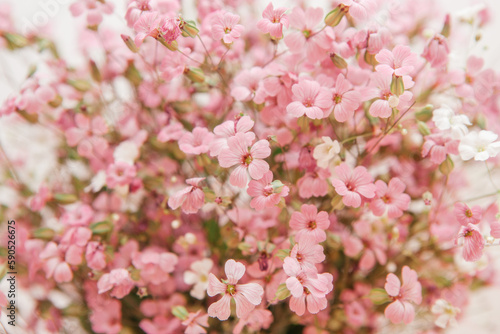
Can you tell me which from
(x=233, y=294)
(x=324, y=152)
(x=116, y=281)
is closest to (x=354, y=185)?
(x=324, y=152)

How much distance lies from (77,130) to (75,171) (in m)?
0.14

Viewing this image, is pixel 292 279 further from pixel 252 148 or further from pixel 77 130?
pixel 77 130

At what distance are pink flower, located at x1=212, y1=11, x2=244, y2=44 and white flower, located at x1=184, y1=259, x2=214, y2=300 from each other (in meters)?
0.23

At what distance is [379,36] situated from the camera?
0.39 meters

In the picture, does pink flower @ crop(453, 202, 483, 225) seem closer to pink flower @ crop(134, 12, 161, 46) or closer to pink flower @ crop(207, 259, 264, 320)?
pink flower @ crop(207, 259, 264, 320)

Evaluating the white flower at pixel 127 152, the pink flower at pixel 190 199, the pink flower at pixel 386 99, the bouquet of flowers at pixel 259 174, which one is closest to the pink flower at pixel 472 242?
the bouquet of flowers at pixel 259 174

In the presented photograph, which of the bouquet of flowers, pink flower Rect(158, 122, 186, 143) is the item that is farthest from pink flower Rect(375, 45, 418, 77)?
pink flower Rect(158, 122, 186, 143)

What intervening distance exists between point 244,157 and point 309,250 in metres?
0.10

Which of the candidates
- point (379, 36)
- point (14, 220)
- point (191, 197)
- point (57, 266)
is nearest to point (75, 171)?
point (14, 220)

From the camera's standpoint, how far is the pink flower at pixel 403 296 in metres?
0.38

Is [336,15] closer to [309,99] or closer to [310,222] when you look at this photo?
[309,99]

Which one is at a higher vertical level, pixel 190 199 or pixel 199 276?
pixel 190 199

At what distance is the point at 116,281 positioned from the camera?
398 mm

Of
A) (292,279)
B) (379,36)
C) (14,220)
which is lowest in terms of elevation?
(14,220)
